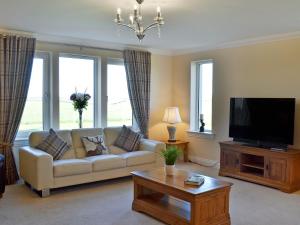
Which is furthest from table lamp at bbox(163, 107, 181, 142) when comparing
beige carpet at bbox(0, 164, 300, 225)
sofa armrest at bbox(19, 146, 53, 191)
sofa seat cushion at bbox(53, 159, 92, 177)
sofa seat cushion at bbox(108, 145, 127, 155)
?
sofa armrest at bbox(19, 146, 53, 191)

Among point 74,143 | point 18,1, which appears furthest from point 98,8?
point 74,143

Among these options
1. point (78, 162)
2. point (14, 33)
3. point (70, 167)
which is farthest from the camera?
point (14, 33)

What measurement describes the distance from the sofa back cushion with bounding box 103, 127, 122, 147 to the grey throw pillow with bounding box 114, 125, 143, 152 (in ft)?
0.22

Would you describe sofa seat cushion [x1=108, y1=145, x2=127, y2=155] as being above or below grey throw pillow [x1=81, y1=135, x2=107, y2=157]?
below

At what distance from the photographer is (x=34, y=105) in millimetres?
5398

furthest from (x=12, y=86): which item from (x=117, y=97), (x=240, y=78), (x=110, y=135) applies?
(x=240, y=78)

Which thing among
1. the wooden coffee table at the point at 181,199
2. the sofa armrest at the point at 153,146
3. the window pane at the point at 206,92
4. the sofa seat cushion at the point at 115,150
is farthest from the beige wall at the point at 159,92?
the wooden coffee table at the point at 181,199

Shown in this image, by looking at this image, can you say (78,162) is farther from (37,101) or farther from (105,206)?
(37,101)

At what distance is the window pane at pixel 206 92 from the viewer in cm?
646

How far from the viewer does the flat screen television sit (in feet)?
15.8

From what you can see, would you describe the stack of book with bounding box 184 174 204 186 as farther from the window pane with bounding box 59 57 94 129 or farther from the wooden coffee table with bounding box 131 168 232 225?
the window pane with bounding box 59 57 94 129

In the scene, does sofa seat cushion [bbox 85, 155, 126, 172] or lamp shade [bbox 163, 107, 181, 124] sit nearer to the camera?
sofa seat cushion [bbox 85, 155, 126, 172]

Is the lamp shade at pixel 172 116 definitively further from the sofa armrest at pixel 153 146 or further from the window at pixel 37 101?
the window at pixel 37 101

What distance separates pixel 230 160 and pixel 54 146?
295 cm
